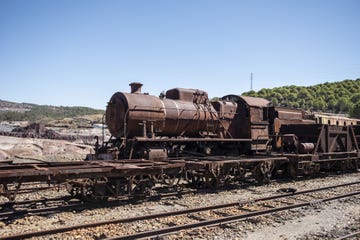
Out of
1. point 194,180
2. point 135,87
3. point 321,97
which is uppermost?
point 321,97

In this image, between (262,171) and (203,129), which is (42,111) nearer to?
(203,129)

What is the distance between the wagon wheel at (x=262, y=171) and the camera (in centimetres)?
1361

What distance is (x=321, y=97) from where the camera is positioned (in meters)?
78.4

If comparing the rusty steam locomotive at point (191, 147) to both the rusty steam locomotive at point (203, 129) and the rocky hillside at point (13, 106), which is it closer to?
the rusty steam locomotive at point (203, 129)

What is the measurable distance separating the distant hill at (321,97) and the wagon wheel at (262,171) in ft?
153

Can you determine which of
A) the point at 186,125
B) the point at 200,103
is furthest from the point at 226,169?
the point at 200,103

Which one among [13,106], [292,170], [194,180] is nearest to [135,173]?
[194,180]

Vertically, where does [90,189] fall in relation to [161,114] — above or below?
below

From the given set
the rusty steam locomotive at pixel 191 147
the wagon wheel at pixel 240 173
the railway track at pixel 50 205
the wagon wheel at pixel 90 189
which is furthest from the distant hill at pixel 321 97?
the wagon wheel at pixel 90 189

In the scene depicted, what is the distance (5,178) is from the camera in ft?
24.3

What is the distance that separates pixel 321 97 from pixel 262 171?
237 ft

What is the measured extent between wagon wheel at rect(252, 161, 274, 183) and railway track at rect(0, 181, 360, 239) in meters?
1.83

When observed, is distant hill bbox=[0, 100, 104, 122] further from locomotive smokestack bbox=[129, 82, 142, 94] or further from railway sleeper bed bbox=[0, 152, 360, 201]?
railway sleeper bed bbox=[0, 152, 360, 201]

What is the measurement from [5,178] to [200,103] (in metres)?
9.62
